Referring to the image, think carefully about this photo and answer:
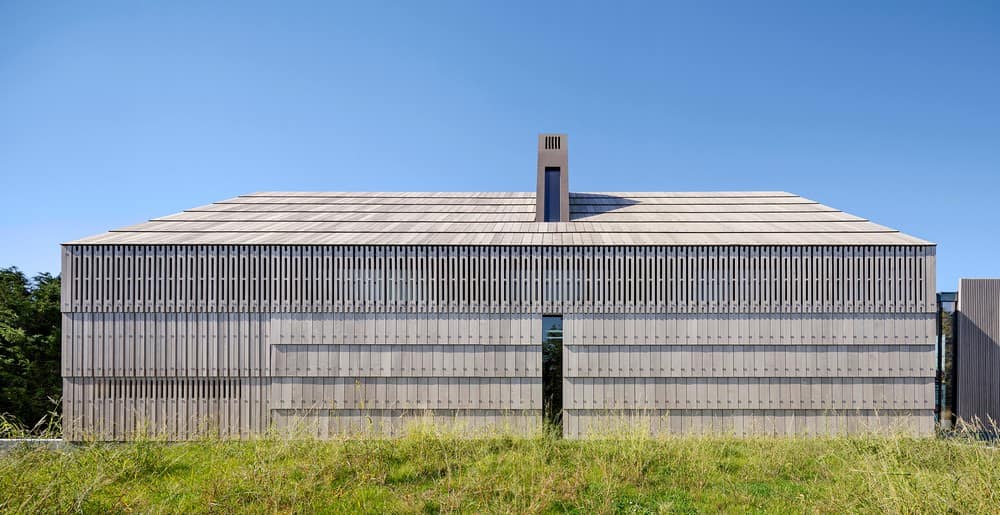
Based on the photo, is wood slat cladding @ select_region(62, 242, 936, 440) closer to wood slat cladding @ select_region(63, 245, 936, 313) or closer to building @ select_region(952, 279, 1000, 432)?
wood slat cladding @ select_region(63, 245, 936, 313)

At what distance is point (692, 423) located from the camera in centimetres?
1474

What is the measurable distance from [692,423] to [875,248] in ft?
25.2

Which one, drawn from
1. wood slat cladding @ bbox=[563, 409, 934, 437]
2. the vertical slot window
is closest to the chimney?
the vertical slot window

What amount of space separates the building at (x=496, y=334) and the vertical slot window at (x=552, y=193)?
373 cm

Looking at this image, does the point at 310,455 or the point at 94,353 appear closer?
the point at 310,455

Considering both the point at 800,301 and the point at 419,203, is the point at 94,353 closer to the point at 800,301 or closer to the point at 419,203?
the point at 419,203

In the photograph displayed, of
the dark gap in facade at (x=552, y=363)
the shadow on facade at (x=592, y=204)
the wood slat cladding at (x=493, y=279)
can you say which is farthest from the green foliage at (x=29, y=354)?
the shadow on facade at (x=592, y=204)

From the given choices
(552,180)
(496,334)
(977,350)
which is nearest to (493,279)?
(496,334)

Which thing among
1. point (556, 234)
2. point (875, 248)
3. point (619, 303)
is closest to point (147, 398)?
point (556, 234)

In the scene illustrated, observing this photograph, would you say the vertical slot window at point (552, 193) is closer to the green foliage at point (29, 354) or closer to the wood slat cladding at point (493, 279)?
the wood slat cladding at point (493, 279)

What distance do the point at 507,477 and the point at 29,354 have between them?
2037 centimetres

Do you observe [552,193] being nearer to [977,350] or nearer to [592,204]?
[592,204]

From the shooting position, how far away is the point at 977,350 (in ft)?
52.6

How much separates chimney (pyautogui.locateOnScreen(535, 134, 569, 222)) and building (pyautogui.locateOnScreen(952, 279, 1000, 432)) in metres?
13.4
